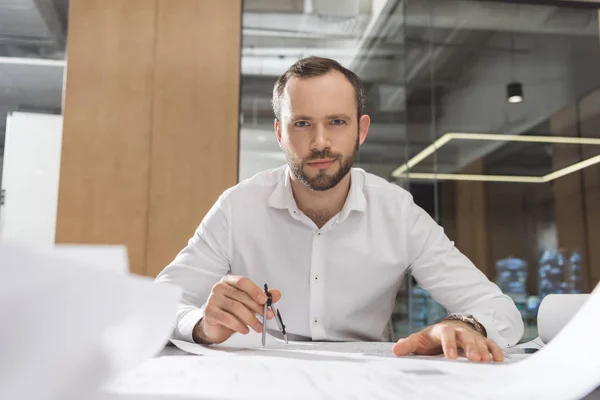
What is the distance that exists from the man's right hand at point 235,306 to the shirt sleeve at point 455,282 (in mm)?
467

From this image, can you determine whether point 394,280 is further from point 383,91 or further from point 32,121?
point 32,121

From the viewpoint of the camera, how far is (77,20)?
301cm

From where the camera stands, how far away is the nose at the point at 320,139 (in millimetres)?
1308

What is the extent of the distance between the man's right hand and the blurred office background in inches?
87.1

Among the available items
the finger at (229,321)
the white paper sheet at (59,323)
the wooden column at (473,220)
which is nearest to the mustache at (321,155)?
the finger at (229,321)

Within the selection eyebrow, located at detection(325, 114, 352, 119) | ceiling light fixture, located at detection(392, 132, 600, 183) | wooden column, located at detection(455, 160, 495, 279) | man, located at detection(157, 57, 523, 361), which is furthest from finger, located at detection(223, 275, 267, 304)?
wooden column, located at detection(455, 160, 495, 279)

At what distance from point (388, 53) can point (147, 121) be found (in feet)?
4.94

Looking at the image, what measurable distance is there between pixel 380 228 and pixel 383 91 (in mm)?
1956

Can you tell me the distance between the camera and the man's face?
132 centimetres

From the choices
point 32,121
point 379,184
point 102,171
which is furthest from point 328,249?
point 32,121

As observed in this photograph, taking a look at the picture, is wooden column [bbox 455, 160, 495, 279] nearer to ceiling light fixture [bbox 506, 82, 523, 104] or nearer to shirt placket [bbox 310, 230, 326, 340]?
ceiling light fixture [bbox 506, 82, 523, 104]

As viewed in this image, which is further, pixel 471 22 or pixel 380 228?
pixel 471 22

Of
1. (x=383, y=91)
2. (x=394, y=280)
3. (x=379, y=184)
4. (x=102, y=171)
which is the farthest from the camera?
(x=383, y=91)

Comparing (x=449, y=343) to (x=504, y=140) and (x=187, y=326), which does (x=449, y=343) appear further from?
(x=504, y=140)
